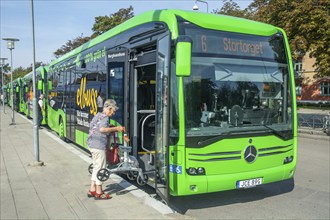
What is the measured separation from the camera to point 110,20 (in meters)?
32.2

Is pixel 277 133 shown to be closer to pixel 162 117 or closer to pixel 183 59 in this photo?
pixel 162 117

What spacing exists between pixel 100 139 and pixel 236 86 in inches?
97.2

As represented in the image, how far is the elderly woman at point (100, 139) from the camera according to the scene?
5.98 m

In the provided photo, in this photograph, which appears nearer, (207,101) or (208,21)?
(207,101)

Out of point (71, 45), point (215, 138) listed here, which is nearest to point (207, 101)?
point (215, 138)

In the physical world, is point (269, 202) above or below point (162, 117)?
below

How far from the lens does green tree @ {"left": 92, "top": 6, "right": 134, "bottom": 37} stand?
3209 centimetres

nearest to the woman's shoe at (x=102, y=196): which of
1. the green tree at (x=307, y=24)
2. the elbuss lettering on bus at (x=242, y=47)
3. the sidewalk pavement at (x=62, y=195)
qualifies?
the sidewalk pavement at (x=62, y=195)

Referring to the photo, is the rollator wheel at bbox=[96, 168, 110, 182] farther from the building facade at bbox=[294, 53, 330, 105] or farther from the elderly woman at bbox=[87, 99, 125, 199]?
the building facade at bbox=[294, 53, 330, 105]

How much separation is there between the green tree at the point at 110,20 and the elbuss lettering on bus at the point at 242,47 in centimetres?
2691

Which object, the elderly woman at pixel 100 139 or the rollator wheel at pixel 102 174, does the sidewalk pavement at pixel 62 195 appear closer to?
the elderly woman at pixel 100 139

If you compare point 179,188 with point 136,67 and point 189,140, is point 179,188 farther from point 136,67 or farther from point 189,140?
point 136,67

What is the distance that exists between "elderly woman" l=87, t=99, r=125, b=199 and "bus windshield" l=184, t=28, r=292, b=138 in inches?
59.4

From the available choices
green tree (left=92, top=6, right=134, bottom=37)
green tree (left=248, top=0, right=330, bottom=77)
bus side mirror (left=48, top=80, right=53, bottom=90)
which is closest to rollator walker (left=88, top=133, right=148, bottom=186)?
bus side mirror (left=48, top=80, right=53, bottom=90)
